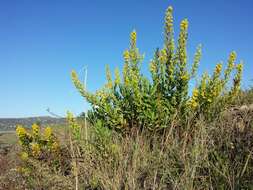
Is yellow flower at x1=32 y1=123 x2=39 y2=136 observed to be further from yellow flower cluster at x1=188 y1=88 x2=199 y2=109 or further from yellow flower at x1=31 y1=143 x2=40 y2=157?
yellow flower cluster at x1=188 y1=88 x2=199 y2=109

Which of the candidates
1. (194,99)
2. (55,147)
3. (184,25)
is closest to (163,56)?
(184,25)

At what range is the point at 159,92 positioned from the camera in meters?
5.65

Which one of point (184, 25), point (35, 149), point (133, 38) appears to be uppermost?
point (184, 25)

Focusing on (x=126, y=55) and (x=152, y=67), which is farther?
(x=126, y=55)

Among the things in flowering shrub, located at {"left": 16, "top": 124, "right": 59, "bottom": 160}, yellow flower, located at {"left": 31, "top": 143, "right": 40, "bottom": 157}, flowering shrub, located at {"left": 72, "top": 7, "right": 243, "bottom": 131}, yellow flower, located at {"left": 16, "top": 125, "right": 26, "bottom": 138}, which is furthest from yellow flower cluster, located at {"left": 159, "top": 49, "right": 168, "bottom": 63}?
yellow flower, located at {"left": 16, "top": 125, "right": 26, "bottom": 138}

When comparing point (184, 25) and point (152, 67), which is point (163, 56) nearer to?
point (152, 67)

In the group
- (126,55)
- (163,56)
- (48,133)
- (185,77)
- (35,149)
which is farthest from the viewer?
(48,133)

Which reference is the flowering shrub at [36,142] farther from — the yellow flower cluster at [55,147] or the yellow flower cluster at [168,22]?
the yellow flower cluster at [168,22]

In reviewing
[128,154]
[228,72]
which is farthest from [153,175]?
[228,72]

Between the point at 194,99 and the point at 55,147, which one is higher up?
the point at 194,99

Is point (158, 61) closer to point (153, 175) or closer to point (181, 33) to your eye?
point (181, 33)

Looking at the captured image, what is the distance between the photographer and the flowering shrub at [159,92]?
5.46 metres

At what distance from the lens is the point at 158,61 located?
→ 573cm

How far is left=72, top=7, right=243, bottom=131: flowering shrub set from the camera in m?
5.46
